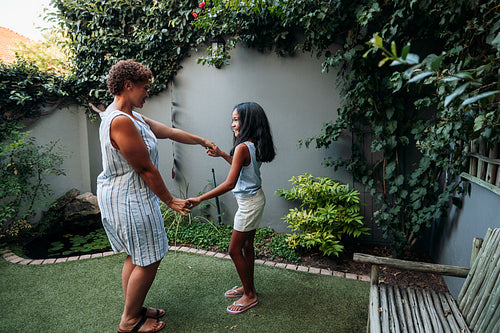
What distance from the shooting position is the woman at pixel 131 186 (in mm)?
1888

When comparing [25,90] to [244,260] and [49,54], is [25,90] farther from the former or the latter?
[244,260]

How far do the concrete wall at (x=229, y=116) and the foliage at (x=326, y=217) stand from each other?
1.34ft

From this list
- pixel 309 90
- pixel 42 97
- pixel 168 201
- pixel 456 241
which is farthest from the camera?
pixel 42 97

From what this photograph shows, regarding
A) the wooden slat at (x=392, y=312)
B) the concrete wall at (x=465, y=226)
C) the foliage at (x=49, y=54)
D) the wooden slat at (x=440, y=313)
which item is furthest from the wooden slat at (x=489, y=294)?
the foliage at (x=49, y=54)

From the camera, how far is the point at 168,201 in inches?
83.0

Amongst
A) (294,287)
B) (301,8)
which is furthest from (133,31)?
(294,287)

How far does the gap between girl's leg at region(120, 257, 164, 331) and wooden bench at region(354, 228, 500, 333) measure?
56.8 inches

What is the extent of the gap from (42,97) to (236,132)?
3.75m

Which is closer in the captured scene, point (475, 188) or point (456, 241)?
point (475, 188)

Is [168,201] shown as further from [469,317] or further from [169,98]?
[169,98]

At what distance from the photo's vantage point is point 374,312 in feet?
5.48

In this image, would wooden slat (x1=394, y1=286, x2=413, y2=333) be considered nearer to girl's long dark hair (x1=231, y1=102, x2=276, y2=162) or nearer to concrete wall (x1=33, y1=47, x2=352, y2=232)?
girl's long dark hair (x1=231, y1=102, x2=276, y2=162)

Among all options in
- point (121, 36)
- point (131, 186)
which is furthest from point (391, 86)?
point (121, 36)

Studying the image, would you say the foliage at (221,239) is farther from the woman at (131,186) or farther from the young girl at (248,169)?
the woman at (131,186)
